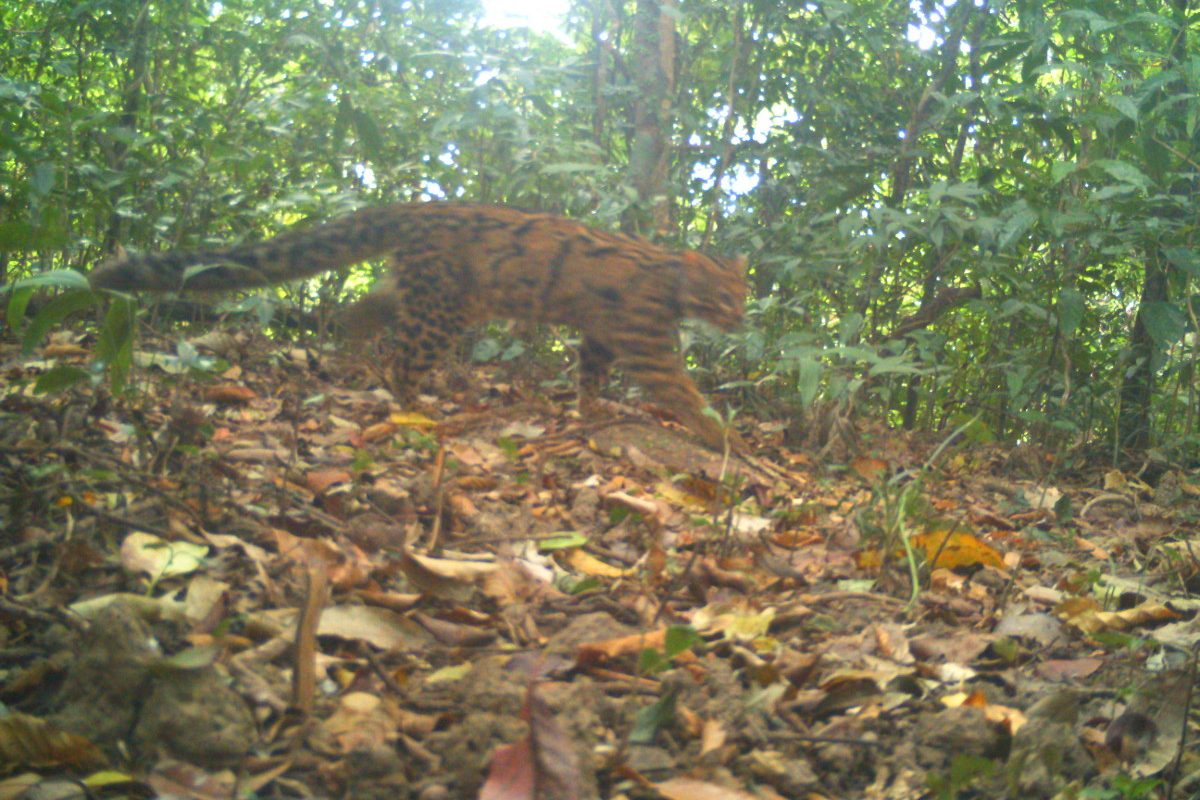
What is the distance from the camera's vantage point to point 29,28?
739 cm

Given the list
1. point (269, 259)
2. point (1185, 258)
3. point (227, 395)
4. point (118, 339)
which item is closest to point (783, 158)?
point (1185, 258)

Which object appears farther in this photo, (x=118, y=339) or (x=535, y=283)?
(x=535, y=283)

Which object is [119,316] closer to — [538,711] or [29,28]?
[538,711]

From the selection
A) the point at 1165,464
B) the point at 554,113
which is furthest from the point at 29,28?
the point at 1165,464

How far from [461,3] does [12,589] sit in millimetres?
5352

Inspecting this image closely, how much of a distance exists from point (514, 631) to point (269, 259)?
3.51m

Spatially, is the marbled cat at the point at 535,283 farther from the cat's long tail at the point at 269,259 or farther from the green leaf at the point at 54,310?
the green leaf at the point at 54,310

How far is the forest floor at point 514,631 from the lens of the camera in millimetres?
2004

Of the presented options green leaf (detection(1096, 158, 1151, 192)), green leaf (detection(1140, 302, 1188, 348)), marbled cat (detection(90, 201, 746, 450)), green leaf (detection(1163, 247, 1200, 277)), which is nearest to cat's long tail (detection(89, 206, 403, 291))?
marbled cat (detection(90, 201, 746, 450))

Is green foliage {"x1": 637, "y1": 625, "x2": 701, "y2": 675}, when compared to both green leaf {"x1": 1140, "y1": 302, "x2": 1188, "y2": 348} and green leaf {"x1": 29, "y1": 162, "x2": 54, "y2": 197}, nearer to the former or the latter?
green leaf {"x1": 29, "y1": 162, "x2": 54, "y2": 197}

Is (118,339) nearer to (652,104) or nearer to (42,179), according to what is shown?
(42,179)

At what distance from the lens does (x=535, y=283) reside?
6.18m

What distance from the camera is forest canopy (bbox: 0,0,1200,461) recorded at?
5848mm

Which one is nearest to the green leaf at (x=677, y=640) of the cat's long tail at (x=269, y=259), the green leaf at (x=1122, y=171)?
the cat's long tail at (x=269, y=259)
